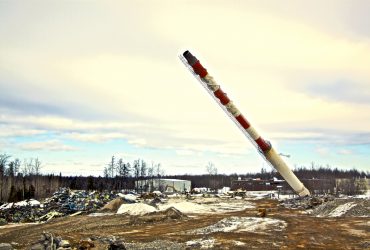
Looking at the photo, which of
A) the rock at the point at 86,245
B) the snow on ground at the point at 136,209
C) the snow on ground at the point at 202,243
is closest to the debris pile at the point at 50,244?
the rock at the point at 86,245

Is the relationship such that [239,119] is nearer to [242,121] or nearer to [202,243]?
[242,121]

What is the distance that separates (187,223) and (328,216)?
11.9 meters

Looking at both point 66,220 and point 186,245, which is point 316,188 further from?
point 186,245

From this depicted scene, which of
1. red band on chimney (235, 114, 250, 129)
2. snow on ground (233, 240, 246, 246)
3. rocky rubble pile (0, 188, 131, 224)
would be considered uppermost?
red band on chimney (235, 114, 250, 129)

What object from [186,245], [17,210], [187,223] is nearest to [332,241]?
[186,245]

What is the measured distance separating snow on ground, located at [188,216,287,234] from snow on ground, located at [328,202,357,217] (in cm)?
709

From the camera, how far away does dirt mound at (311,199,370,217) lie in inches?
1184

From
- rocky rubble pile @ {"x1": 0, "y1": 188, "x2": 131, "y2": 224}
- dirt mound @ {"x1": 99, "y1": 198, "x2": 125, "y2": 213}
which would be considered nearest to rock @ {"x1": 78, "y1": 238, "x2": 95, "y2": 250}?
rocky rubble pile @ {"x1": 0, "y1": 188, "x2": 131, "y2": 224}

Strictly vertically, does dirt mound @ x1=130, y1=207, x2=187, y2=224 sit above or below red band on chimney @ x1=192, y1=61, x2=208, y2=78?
below

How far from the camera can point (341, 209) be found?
31.2 m

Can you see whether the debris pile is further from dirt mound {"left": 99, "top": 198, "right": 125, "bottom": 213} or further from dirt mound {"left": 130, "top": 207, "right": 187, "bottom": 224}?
dirt mound {"left": 99, "top": 198, "right": 125, "bottom": 213}

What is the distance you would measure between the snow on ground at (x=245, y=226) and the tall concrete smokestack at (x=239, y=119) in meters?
9.04

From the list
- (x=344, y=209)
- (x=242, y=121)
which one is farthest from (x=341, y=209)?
(x=242, y=121)

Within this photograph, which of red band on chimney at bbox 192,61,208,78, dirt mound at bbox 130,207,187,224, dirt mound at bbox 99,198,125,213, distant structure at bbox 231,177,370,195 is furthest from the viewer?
distant structure at bbox 231,177,370,195
